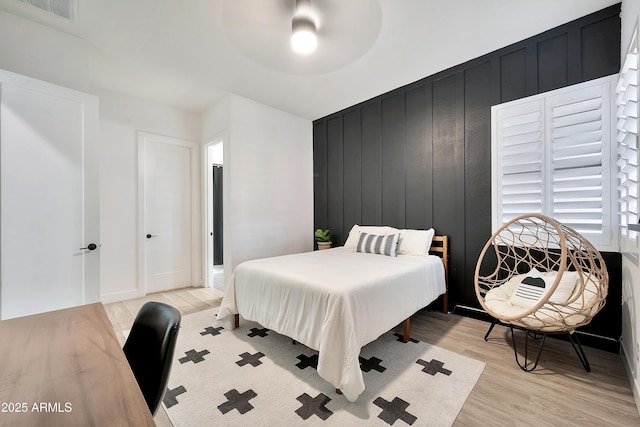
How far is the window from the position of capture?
222 centimetres

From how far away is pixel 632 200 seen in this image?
171 cm

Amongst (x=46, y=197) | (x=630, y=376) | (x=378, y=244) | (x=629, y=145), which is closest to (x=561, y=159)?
(x=629, y=145)

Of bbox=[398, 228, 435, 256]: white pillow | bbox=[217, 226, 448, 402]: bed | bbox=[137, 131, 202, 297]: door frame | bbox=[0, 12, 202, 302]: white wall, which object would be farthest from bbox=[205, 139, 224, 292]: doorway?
bbox=[398, 228, 435, 256]: white pillow

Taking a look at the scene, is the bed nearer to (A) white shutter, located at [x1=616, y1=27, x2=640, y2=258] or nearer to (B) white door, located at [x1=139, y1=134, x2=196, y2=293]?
(A) white shutter, located at [x1=616, y1=27, x2=640, y2=258]

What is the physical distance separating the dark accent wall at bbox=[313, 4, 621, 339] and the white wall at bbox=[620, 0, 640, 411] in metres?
0.18

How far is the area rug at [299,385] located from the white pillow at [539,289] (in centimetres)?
64

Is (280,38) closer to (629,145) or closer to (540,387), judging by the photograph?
(629,145)

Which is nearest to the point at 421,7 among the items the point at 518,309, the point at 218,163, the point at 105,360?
the point at 518,309

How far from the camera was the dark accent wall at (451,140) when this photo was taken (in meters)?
2.40

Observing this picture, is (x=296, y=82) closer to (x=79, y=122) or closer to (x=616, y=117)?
(x=79, y=122)

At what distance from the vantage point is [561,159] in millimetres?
2426

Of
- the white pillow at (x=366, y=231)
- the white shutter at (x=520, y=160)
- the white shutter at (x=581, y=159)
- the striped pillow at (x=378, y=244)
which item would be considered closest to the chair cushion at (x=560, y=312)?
the white shutter at (x=581, y=159)

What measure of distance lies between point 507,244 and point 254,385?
8.58 ft

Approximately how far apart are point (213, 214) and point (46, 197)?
10.8 feet
